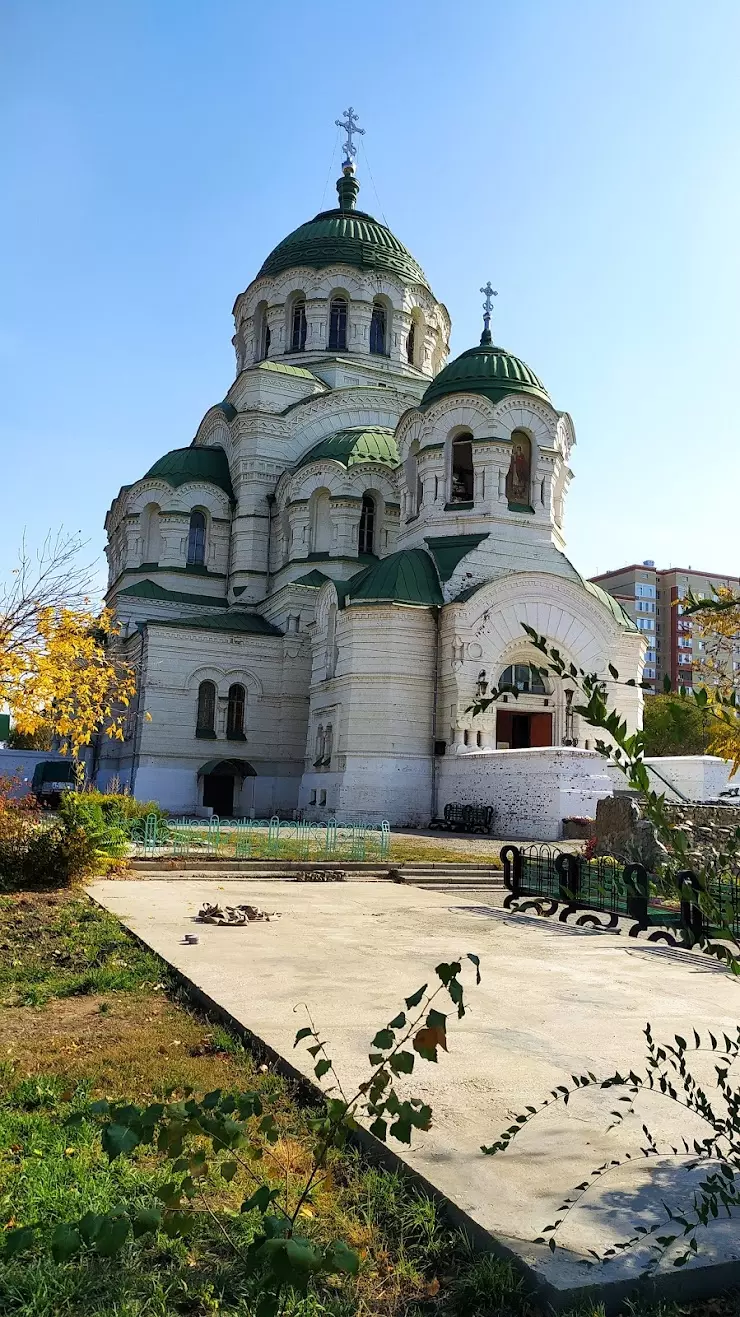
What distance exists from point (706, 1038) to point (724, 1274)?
2541 mm

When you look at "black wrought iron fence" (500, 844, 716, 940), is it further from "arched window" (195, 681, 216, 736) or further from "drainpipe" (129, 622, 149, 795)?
"drainpipe" (129, 622, 149, 795)

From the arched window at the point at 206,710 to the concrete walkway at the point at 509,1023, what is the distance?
1931cm

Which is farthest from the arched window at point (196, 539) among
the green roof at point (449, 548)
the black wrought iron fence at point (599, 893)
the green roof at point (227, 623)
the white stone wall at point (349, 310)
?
the black wrought iron fence at point (599, 893)

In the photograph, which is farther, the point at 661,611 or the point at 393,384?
the point at 661,611

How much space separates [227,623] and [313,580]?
10.4 feet

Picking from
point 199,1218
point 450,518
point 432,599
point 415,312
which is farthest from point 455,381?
point 199,1218

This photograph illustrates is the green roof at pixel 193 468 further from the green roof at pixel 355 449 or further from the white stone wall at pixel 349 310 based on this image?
the white stone wall at pixel 349 310

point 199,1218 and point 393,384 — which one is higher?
point 393,384

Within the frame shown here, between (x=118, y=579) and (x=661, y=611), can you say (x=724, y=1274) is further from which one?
(x=661, y=611)

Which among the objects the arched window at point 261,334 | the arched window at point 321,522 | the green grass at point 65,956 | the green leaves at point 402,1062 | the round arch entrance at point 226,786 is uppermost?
the arched window at point 261,334

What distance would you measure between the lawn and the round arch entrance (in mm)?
24659

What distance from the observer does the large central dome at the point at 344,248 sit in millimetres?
37531

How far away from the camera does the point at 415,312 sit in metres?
38.8

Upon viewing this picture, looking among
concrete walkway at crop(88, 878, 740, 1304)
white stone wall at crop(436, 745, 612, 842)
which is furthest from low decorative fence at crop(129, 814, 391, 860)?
white stone wall at crop(436, 745, 612, 842)
